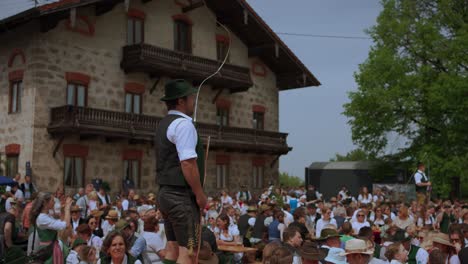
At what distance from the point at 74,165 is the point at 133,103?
4.01 m

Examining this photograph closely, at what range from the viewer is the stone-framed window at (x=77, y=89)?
21.8 meters

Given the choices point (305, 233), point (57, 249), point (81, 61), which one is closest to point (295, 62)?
point (81, 61)

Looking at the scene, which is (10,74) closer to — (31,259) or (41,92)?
(41,92)

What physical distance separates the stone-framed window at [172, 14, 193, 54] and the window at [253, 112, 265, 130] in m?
5.48

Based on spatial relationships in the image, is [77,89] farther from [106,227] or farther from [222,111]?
[106,227]

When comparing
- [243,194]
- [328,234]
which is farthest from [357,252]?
[243,194]

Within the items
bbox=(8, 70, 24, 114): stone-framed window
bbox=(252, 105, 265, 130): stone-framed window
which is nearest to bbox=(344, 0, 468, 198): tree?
bbox=(252, 105, 265, 130): stone-framed window

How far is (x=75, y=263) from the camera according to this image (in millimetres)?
7898

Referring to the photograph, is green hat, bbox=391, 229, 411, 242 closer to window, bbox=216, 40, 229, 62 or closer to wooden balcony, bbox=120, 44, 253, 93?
wooden balcony, bbox=120, 44, 253, 93

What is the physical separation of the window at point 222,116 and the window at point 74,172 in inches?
314

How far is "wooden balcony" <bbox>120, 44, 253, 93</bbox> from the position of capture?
75.7ft

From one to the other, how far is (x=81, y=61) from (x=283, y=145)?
11.6 m

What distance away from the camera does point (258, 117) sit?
1180 inches

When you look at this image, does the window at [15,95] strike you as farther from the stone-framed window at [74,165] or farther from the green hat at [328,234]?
the green hat at [328,234]
